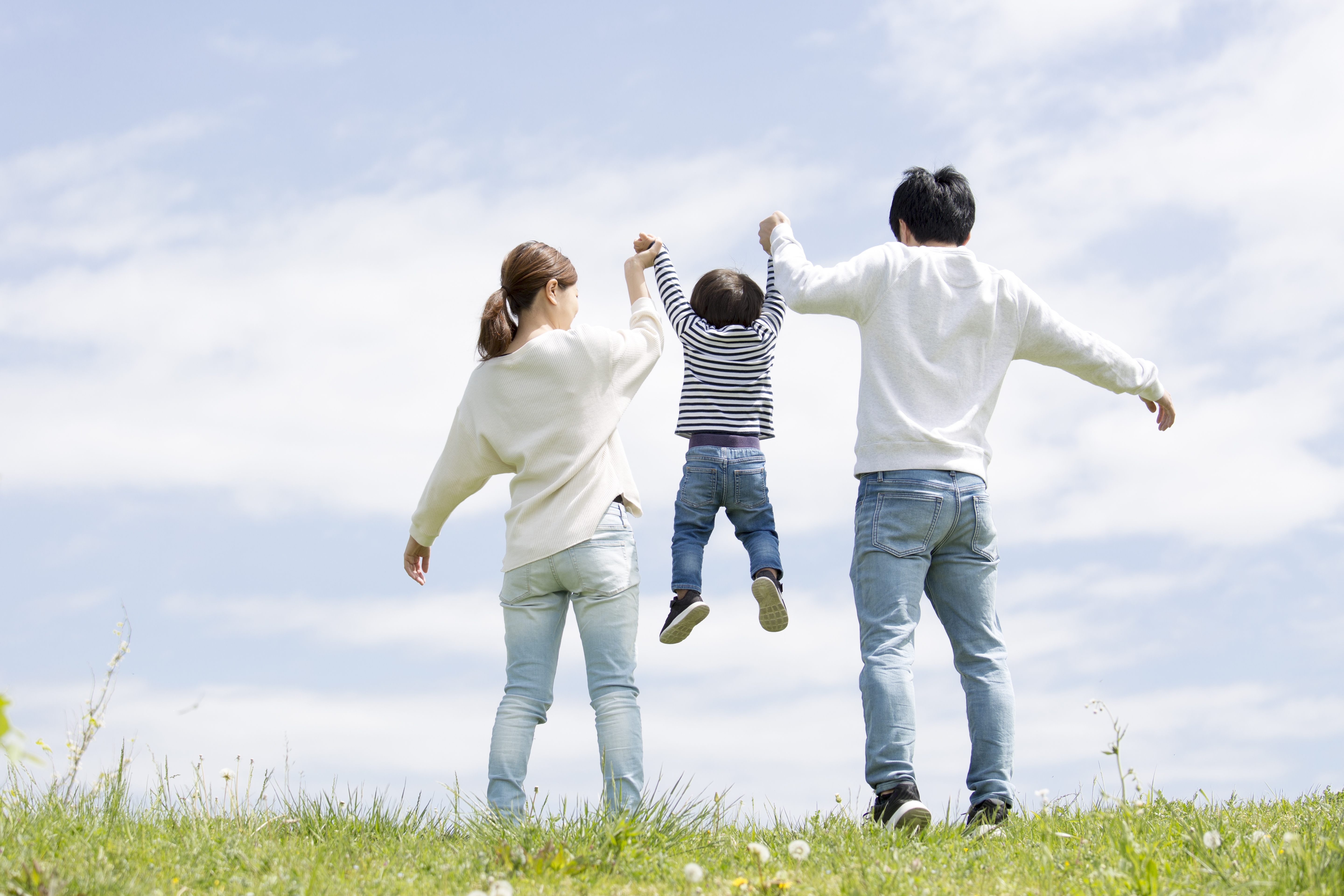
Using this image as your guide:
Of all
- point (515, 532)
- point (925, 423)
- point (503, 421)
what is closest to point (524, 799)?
point (515, 532)

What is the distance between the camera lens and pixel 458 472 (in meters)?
5.46

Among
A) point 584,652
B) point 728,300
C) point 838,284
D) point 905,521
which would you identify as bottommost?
point 584,652

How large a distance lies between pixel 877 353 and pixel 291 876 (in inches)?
127

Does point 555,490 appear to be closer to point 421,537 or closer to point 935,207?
point 421,537

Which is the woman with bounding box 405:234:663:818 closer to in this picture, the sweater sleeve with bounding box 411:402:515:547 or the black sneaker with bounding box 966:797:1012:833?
the sweater sleeve with bounding box 411:402:515:547

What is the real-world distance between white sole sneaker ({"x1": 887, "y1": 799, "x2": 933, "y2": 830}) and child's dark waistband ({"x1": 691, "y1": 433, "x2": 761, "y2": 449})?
2371mm

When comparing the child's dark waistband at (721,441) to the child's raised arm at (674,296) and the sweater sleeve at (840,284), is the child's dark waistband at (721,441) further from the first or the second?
the sweater sleeve at (840,284)

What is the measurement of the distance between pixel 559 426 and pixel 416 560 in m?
1.22

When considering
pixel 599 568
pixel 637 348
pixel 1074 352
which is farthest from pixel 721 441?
pixel 1074 352

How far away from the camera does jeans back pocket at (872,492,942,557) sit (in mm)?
5070

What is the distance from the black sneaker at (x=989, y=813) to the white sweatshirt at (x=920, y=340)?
5.00ft

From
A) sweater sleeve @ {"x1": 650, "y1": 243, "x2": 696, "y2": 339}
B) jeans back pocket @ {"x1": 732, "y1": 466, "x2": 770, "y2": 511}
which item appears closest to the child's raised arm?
sweater sleeve @ {"x1": 650, "y1": 243, "x2": 696, "y2": 339}

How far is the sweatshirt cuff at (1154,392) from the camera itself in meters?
5.91

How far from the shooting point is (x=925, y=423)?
5.18 m
